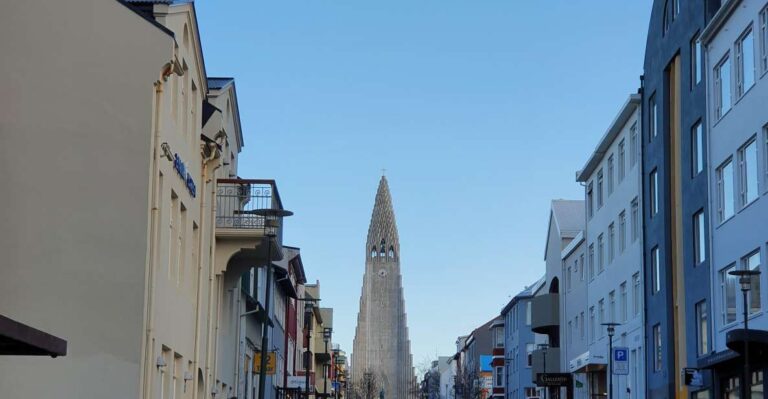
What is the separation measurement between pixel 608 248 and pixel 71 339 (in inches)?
1493

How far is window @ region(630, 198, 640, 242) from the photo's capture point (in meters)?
48.5

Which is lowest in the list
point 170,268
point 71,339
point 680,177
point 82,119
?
point 71,339

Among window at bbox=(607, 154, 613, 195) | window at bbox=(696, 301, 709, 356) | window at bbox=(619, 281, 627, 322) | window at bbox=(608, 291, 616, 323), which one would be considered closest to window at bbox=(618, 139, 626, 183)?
window at bbox=(607, 154, 613, 195)

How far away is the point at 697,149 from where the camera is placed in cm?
3891

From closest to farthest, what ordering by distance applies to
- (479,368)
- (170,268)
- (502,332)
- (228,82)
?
(170,268)
(228,82)
(502,332)
(479,368)

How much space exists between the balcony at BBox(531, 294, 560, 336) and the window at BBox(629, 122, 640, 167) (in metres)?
20.9

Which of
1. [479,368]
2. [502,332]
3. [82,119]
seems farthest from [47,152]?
[479,368]

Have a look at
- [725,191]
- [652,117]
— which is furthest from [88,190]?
[652,117]

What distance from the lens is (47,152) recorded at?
65.5ft

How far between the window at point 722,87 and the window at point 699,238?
146 inches

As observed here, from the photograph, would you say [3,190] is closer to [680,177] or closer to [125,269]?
[125,269]

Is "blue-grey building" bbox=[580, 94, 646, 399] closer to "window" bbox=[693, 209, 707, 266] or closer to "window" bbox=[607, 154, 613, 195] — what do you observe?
"window" bbox=[607, 154, 613, 195]

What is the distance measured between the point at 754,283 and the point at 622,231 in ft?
66.7

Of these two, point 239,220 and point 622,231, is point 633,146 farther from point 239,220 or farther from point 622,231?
point 239,220
